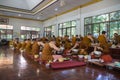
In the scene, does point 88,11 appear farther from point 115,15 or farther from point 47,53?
point 47,53

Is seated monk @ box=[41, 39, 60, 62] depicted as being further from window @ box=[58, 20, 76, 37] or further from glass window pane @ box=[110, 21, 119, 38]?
window @ box=[58, 20, 76, 37]

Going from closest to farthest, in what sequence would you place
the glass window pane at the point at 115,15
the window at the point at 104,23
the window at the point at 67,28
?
the glass window pane at the point at 115,15, the window at the point at 104,23, the window at the point at 67,28

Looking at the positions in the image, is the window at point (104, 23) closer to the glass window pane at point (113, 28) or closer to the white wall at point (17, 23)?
the glass window pane at point (113, 28)

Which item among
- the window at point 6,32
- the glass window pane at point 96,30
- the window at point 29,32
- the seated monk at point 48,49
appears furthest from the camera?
the window at point 29,32

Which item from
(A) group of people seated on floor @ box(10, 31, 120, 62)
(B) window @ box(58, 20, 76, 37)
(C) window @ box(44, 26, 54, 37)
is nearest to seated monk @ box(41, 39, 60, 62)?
(A) group of people seated on floor @ box(10, 31, 120, 62)

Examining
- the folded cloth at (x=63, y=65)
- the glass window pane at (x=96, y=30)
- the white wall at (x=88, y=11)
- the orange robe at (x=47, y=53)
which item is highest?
the white wall at (x=88, y=11)

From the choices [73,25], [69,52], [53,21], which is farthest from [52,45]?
[53,21]

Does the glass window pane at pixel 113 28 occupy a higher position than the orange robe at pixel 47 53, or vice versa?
the glass window pane at pixel 113 28

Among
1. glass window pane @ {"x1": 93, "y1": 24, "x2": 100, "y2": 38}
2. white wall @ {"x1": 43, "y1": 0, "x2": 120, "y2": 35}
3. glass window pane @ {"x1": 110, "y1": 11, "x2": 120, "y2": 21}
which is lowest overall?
glass window pane @ {"x1": 93, "y1": 24, "x2": 100, "y2": 38}

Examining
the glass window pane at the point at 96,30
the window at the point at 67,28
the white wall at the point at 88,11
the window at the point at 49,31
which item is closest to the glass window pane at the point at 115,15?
the white wall at the point at 88,11

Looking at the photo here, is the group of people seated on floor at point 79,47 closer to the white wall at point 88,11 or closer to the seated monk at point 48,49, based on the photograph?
the seated monk at point 48,49

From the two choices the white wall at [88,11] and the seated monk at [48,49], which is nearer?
the seated monk at [48,49]

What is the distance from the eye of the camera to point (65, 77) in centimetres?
322

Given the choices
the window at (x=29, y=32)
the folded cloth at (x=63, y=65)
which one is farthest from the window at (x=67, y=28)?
the folded cloth at (x=63, y=65)
